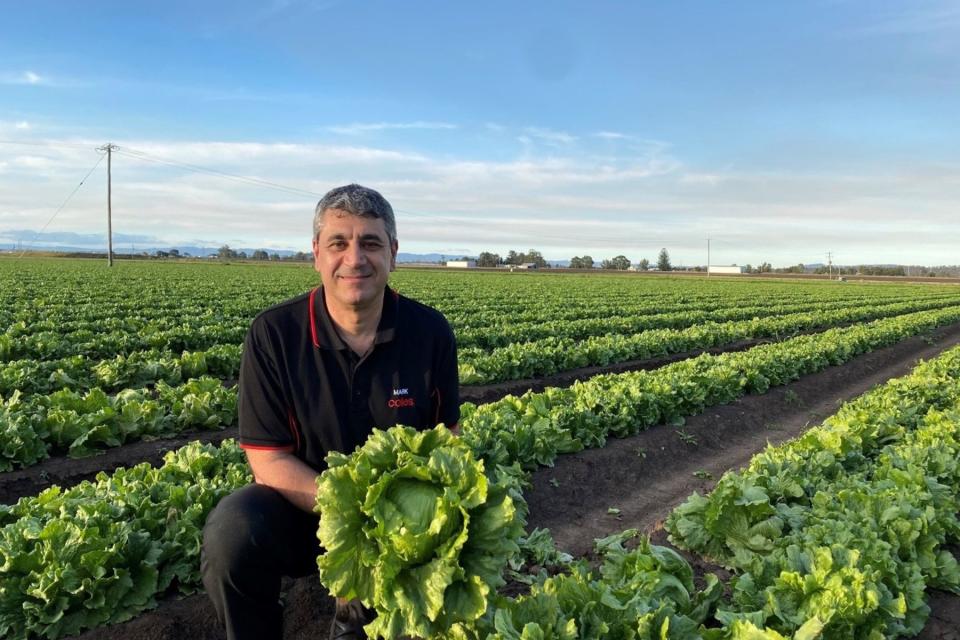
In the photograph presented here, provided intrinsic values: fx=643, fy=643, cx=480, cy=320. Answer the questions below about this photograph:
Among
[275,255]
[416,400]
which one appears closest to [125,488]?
[416,400]

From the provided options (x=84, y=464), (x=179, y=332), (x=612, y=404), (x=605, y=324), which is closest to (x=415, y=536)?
(x=612, y=404)

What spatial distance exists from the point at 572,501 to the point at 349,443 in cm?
376

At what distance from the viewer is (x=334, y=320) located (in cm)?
385

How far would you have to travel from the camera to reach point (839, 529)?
14.1 feet

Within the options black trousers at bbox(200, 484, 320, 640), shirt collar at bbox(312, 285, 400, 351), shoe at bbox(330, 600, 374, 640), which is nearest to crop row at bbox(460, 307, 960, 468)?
shirt collar at bbox(312, 285, 400, 351)

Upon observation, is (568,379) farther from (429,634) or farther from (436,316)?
(429,634)

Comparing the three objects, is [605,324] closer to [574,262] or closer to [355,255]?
[355,255]

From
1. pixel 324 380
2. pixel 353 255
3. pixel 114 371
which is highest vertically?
pixel 353 255

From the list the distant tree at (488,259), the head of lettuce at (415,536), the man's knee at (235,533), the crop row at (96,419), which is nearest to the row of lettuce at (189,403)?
the crop row at (96,419)

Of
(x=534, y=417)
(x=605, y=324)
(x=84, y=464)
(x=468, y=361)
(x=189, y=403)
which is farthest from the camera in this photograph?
(x=605, y=324)

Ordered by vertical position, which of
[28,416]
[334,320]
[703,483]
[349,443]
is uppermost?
[334,320]

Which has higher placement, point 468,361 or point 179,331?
point 179,331

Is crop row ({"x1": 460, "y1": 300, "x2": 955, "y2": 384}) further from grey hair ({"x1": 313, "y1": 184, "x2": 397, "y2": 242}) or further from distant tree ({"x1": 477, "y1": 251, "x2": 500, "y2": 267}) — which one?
distant tree ({"x1": 477, "y1": 251, "x2": 500, "y2": 267})

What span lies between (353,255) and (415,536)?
1627 millimetres
